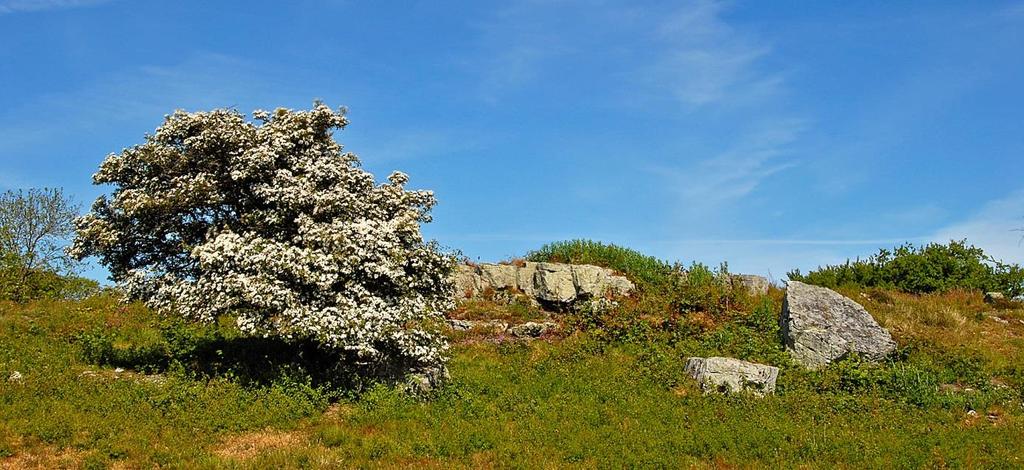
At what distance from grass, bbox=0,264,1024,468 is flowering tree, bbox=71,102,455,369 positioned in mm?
1998

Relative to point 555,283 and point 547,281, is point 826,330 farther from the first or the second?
point 547,281

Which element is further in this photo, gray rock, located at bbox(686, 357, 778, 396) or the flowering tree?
gray rock, located at bbox(686, 357, 778, 396)

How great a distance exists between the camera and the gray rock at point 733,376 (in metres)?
22.4

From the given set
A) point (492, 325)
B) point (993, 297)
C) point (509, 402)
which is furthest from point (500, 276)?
point (993, 297)

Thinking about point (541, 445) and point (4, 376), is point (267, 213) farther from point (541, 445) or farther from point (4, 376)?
point (541, 445)

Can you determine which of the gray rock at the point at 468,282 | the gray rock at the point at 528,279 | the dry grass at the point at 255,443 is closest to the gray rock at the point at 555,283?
the gray rock at the point at 528,279

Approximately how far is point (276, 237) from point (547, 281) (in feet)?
50.7

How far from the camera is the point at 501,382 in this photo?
22719 mm

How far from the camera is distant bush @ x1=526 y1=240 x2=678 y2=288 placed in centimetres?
3572

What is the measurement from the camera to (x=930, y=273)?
39875 millimetres

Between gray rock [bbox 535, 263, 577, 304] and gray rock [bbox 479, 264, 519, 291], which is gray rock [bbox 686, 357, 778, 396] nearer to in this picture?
gray rock [bbox 535, 263, 577, 304]

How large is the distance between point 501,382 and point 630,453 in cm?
677

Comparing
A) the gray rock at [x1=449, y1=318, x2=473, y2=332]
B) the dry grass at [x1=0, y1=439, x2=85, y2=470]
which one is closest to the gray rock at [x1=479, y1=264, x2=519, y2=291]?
the gray rock at [x1=449, y1=318, x2=473, y2=332]

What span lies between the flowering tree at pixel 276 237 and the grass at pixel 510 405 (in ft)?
6.55
